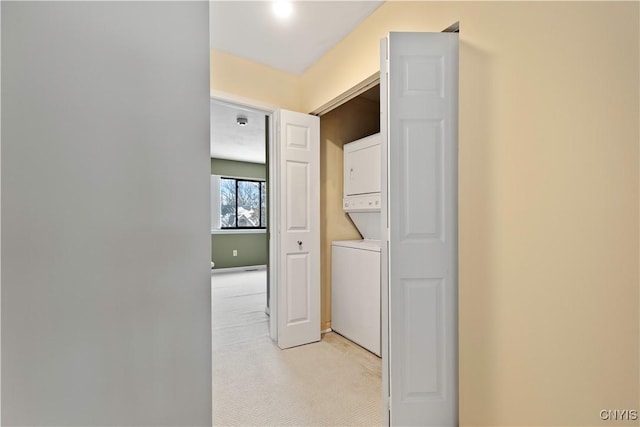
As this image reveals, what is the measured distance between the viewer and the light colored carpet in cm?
163

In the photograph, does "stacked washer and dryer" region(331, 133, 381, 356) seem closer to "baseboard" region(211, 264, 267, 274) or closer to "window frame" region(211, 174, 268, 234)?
"window frame" region(211, 174, 268, 234)

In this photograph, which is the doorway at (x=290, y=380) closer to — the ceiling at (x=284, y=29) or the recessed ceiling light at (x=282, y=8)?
the ceiling at (x=284, y=29)

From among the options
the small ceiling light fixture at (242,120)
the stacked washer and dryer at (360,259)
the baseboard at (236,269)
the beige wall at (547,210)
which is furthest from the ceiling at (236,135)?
the baseboard at (236,269)

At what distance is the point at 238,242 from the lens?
6.45 meters

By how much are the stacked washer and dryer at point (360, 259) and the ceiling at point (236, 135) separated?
1.12 metres

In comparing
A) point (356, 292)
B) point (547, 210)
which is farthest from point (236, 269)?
point (547, 210)

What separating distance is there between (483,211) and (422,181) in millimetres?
313

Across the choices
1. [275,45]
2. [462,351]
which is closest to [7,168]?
[462,351]

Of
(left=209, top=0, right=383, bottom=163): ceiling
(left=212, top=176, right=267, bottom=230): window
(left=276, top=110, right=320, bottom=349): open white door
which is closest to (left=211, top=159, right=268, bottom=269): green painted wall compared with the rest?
(left=212, top=176, right=267, bottom=230): window

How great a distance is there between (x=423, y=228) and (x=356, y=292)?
4.42 ft

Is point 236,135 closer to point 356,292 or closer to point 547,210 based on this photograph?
point 356,292

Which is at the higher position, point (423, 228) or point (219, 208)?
point (219, 208)

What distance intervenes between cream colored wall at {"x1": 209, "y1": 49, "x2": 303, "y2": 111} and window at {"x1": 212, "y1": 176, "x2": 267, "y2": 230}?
11.9ft

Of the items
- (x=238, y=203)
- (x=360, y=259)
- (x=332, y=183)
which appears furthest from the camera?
(x=238, y=203)
